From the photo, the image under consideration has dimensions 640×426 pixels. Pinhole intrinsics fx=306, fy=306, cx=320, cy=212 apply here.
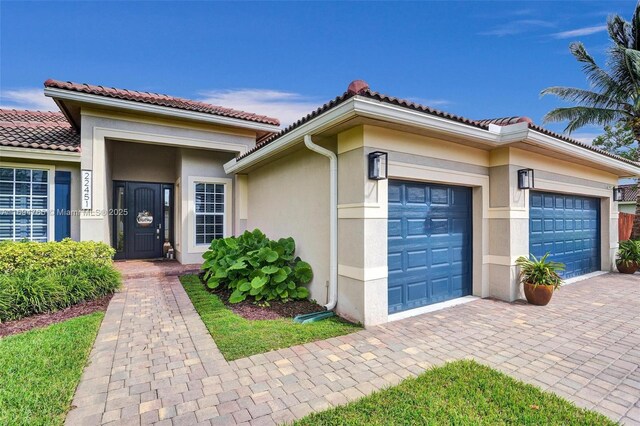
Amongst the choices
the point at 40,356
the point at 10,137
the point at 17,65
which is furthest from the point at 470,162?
the point at 17,65

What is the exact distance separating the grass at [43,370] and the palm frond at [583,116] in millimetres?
17761

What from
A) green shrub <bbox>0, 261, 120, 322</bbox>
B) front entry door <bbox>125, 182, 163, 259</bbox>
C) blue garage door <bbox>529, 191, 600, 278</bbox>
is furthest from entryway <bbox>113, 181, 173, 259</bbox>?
blue garage door <bbox>529, 191, 600, 278</bbox>

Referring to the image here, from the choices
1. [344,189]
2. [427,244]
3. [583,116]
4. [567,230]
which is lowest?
[427,244]

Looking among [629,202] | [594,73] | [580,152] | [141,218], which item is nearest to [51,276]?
[141,218]

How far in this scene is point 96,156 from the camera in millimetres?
7855

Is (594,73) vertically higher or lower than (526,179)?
higher

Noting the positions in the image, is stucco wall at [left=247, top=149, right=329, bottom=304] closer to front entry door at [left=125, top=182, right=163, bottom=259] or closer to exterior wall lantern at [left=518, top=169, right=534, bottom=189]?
exterior wall lantern at [left=518, top=169, right=534, bottom=189]

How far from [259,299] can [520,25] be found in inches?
408

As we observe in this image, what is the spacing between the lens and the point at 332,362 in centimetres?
361

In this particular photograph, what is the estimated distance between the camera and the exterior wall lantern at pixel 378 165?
4.66m

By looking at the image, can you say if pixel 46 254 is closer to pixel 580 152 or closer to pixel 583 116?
pixel 580 152

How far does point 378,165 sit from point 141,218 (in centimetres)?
926

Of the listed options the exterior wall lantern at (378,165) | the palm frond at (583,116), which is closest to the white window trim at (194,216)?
the exterior wall lantern at (378,165)

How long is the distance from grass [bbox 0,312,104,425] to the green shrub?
94 centimetres
